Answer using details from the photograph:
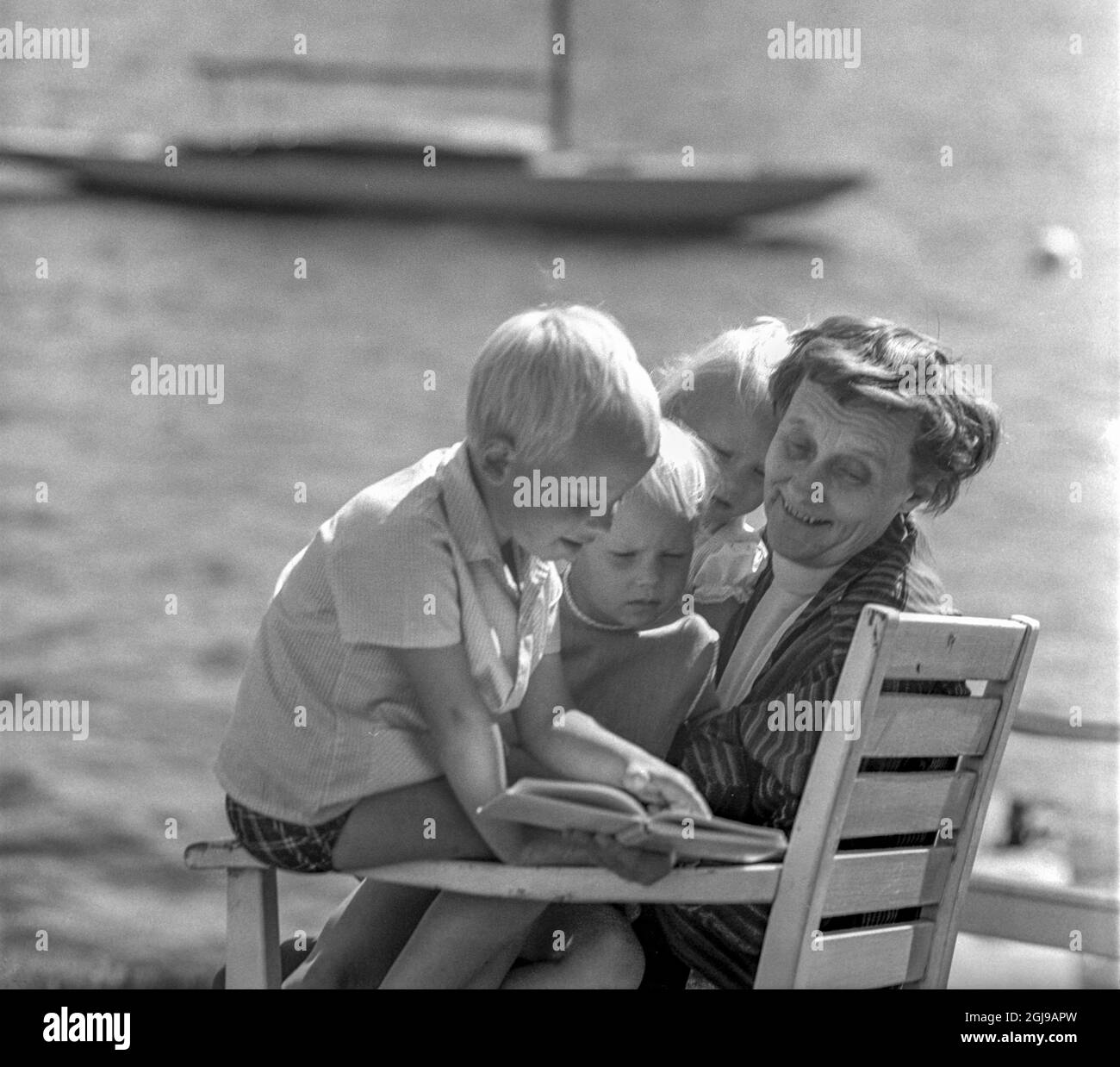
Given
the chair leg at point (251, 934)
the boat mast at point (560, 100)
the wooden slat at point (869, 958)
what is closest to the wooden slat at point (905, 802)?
the wooden slat at point (869, 958)

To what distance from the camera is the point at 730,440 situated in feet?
7.63

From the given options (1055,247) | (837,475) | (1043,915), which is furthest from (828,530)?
(1055,247)

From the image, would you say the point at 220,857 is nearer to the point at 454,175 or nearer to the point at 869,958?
the point at 869,958

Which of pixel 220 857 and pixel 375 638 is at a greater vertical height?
pixel 375 638

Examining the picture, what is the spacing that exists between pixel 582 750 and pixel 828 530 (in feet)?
1.28

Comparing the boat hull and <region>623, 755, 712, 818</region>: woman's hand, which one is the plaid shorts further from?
the boat hull

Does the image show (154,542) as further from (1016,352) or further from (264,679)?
(264,679)

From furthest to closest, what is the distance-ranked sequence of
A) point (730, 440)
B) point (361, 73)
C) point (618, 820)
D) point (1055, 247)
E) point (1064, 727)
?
point (1055, 247) → point (361, 73) → point (1064, 727) → point (730, 440) → point (618, 820)

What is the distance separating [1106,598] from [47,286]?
1366cm

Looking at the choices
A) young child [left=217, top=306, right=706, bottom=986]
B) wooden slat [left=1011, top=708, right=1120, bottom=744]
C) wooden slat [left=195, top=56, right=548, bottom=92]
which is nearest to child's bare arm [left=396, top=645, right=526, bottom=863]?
young child [left=217, top=306, right=706, bottom=986]

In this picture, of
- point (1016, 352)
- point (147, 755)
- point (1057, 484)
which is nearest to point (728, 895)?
point (147, 755)

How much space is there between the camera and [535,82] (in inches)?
864

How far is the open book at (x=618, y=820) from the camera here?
184 centimetres

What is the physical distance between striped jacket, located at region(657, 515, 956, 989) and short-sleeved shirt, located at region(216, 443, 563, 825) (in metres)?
0.24
